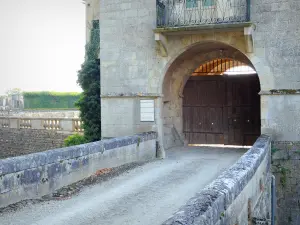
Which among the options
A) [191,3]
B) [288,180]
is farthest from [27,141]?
[288,180]

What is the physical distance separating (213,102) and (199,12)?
15.3 feet

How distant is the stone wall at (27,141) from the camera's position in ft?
68.9

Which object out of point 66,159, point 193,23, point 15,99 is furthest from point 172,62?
point 15,99

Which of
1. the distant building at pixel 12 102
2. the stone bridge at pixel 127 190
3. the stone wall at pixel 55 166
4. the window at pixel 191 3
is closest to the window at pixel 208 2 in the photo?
the window at pixel 191 3

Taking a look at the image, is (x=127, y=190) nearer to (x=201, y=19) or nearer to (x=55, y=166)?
(x=55, y=166)

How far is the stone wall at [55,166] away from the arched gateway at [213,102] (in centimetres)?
374

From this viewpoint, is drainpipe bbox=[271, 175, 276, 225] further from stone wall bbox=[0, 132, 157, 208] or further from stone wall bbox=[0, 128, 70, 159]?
stone wall bbox=[0, 128, 70, 159]

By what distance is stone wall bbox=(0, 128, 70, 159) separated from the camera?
Answer: 21000 millimetres

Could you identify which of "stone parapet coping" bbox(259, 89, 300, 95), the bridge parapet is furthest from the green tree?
the bridge parapet

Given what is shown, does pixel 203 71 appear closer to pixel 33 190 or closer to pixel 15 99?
pixel 33 190

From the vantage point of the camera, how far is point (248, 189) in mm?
6488

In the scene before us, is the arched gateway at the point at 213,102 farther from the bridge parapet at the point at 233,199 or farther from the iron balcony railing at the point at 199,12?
the bridge parapet at the point at 233,199

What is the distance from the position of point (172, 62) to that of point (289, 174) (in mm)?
4537

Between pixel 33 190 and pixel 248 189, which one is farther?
pixel 33 190
